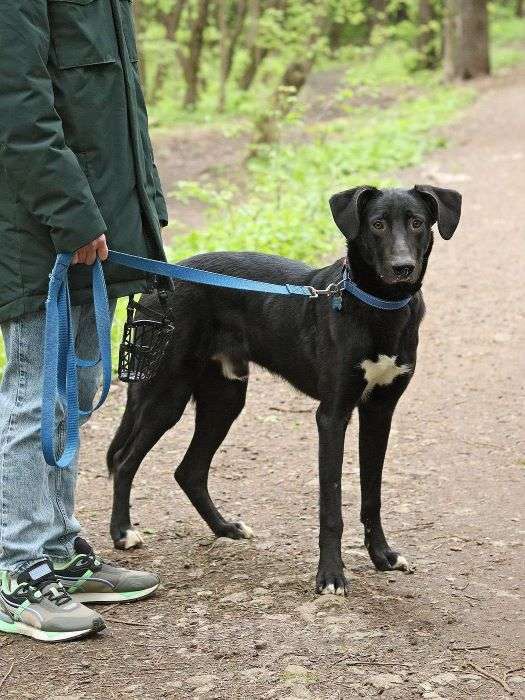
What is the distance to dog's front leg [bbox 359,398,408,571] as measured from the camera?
424 centimetres

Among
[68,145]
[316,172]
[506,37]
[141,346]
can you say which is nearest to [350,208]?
[141,346]

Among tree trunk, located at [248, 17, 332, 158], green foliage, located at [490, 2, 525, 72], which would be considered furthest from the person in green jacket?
green foliage, located at [490, 2, 525, 72]

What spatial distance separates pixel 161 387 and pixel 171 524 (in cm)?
73

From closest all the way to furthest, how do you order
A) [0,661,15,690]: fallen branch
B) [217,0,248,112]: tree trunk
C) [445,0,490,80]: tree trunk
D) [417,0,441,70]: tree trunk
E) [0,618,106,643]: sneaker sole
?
1. [0,661,15,690]: fallen branch
2. [0,618,106,643]: sneaker sole
3. [217,0,248,112]: tree trunk
4. [445,0,490,80]: tree trunk
5. [417,0,441,70]: tree trunk

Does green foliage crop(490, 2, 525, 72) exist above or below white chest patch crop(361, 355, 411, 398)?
above

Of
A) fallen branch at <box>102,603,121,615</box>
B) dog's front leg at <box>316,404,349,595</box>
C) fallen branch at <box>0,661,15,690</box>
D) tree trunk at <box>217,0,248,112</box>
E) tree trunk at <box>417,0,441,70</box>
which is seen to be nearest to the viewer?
fallen branch at <box>0,661,15,690</box>

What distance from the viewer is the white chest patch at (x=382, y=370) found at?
13.1 feet

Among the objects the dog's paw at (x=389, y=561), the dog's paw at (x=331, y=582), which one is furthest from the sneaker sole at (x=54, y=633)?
the dog's paw at (x=389, y=561)

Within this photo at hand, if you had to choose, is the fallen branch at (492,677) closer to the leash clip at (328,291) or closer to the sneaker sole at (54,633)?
the sneaker sole at (54,633)

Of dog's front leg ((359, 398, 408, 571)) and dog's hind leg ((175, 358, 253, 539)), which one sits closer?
dog's front leg ((359, 398, 408, 571))

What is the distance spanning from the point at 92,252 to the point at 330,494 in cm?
130

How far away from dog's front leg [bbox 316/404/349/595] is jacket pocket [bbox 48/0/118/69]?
1.53m

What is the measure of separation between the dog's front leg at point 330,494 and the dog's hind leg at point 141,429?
0.73 metres

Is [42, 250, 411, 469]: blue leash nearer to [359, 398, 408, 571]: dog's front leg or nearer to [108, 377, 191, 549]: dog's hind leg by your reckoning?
[359, 398, 408, 571]: dog's front leg
